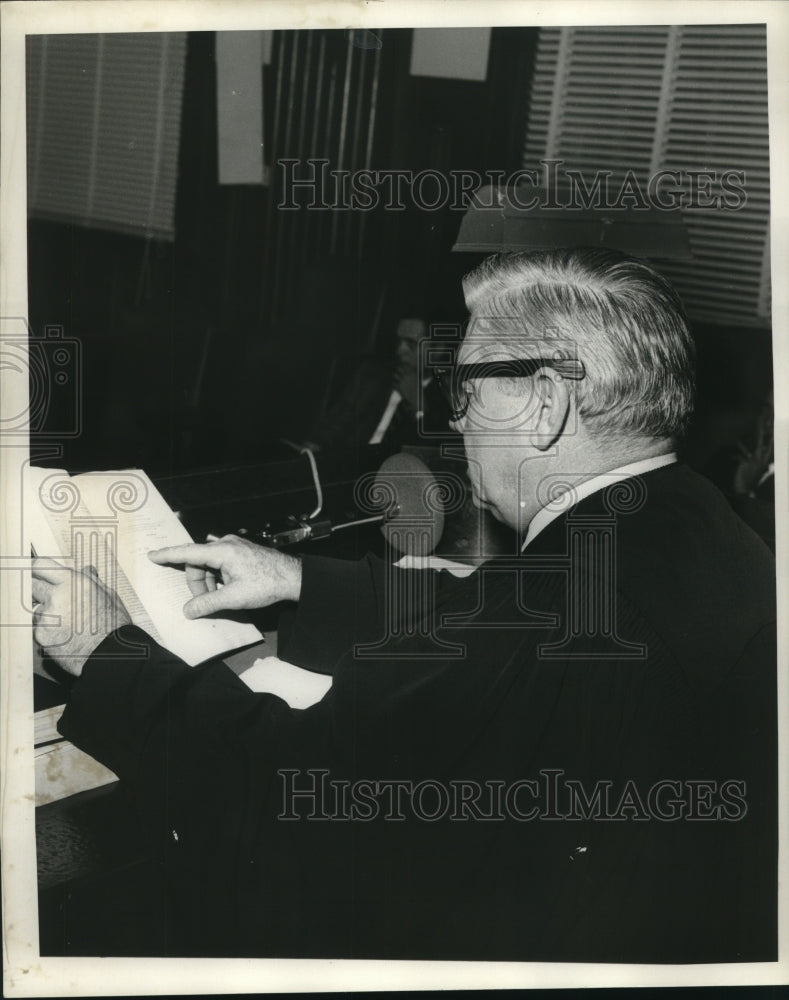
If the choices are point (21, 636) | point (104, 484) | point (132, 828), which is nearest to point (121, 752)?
point (132, 828)

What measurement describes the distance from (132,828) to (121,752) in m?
0.13

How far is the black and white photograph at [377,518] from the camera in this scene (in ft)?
4.61

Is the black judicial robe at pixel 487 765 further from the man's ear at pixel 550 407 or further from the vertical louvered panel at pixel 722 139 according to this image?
the vertical louvered panel at pixel 722 139

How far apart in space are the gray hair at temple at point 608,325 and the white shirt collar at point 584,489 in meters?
0.04

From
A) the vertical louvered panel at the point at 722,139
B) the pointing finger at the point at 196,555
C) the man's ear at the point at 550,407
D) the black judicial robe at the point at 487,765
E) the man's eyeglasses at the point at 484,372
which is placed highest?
the vertical louvered panel at the point at 722,139

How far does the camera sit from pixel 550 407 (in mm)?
1374

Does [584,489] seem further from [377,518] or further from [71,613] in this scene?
[71,613]

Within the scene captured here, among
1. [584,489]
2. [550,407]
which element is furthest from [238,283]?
[584,489]

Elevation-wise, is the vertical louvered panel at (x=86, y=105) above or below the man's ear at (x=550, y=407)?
above

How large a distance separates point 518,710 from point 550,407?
496 millimetres

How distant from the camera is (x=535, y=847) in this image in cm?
144

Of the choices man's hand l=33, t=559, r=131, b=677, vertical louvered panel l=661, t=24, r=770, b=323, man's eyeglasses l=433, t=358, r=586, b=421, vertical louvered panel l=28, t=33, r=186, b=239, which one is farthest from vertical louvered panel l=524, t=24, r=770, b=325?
man's hand l=33, t=559, r=131, b=677

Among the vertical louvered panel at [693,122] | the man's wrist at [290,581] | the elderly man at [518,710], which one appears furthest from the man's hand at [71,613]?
the vertical louvered panel at [693,122]

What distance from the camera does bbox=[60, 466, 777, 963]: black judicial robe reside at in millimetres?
1389
